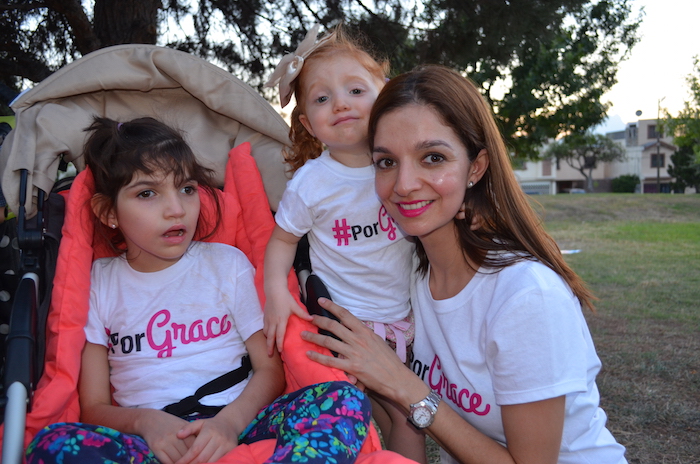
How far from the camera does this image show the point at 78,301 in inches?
77.9

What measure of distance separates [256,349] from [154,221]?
578 millimetres

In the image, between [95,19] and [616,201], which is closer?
[95,19]

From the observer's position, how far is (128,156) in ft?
6.70

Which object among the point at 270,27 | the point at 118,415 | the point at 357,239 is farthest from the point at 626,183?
the point at 118,415

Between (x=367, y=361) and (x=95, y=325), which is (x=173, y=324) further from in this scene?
(x=367, y=361)

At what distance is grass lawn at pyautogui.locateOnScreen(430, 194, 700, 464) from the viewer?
11.5 feet

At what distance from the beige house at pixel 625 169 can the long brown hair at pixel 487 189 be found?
176 ft

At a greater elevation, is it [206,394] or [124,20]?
[124,20]

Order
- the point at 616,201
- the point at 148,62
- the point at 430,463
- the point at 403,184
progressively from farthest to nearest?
the point at 616,201, the point at 430,463, the point at 148,62, the point at 403,184

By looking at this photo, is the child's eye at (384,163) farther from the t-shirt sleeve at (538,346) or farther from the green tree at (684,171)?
the green tree at (684,171)

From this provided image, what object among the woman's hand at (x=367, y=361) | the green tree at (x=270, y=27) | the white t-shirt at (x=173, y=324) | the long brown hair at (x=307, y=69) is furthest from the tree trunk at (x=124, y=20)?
the woman's hand at (x=367, y=361)

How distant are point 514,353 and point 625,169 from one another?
61097mm

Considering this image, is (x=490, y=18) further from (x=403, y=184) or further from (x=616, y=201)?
(x=616, y=201)

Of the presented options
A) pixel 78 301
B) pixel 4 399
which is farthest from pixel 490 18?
pixel 4 399
